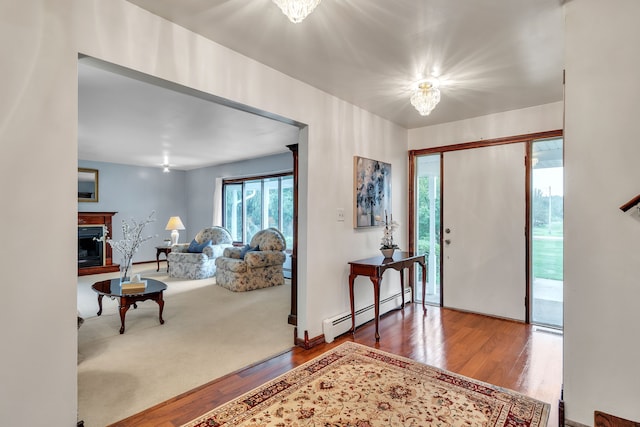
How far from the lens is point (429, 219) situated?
4.56 meters

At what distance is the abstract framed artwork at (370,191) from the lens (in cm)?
365

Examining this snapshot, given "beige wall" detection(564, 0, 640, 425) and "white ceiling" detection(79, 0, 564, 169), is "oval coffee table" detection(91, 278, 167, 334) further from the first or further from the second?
"beige wall" detection(564, 0, 640, 425)

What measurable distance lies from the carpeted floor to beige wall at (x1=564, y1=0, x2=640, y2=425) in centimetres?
227

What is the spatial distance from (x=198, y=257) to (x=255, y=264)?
1.54m

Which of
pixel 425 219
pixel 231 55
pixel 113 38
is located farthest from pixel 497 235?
pixel 113 38

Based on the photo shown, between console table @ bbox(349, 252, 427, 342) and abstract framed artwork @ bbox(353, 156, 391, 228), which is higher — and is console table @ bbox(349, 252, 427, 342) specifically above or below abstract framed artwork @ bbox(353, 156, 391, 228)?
below

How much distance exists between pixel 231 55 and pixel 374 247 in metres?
2.66

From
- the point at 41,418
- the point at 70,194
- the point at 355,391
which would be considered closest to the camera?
the point at 41,418

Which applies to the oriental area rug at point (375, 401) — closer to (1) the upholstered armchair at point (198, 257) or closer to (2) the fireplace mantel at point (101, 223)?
(1) the upholstered armchair at point (198, 257)

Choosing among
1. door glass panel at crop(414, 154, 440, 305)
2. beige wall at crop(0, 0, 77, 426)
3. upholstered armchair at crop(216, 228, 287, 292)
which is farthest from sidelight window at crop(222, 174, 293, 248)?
beige wall at crop(0, 0, 77, 426)

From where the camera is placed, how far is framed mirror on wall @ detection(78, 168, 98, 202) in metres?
7.12

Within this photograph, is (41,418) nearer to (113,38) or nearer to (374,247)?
(113,38)

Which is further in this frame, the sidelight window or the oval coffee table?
the sidelight window

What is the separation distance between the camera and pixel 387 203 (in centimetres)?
418
